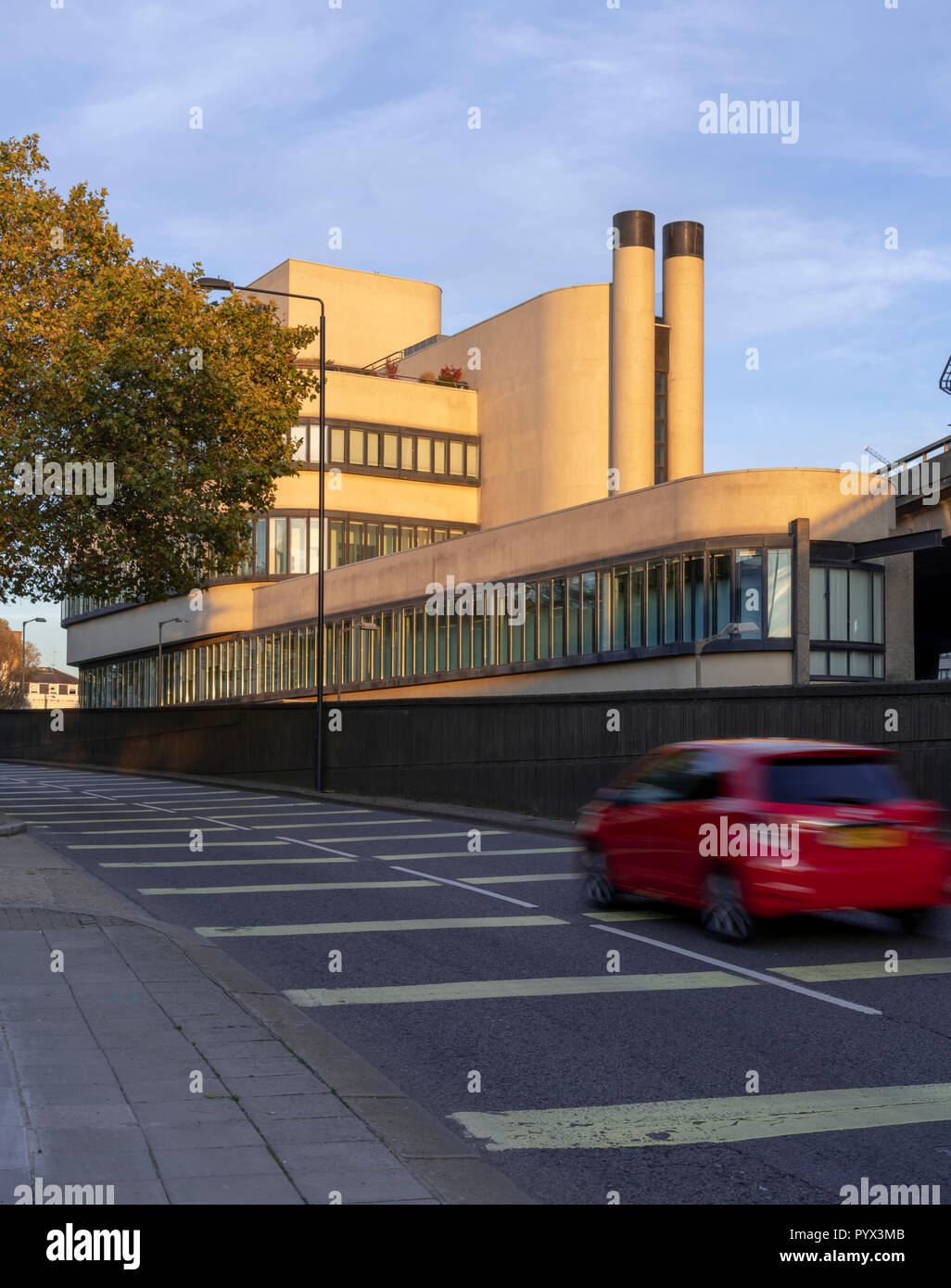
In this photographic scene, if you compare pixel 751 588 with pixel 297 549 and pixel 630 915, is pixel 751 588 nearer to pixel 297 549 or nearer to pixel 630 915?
pixel 630 915

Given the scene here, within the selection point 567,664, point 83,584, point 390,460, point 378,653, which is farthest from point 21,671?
point 83,584

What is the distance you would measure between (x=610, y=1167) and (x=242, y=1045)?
8.00 feet

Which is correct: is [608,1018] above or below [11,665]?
below

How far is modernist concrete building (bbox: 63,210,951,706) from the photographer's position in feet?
130

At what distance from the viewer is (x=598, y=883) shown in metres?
13.2

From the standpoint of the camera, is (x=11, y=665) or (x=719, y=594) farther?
(x=11, y=665)

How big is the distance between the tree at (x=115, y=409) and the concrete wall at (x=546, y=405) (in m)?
42.3

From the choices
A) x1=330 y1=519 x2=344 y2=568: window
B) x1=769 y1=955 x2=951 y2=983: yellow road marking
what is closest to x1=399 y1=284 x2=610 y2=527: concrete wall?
x1=330 y1=519 x2=344 y2=568: window

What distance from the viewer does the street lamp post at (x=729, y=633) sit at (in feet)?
126

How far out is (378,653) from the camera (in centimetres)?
5772

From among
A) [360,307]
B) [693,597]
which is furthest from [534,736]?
[360,307]

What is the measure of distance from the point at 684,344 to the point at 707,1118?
217 feet

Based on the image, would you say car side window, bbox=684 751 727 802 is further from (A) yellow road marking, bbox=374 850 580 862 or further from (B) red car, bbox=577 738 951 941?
(A) yellow road marking, bbox=374 850 580 862

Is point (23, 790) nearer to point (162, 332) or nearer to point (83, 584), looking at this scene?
point (83, 584)
